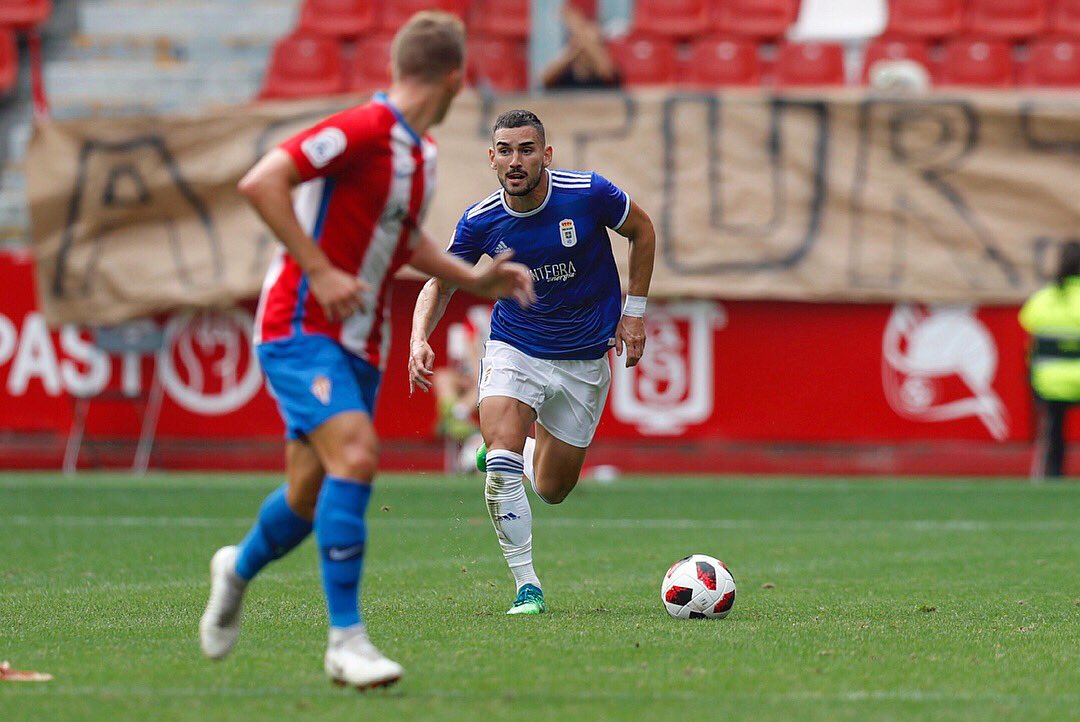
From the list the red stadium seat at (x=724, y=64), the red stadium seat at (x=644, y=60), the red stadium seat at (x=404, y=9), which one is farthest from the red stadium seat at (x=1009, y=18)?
the red stadium seat at (x=404, y=9)

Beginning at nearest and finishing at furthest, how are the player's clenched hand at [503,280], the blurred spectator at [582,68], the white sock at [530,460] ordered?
the player's clenched hand at [503,280], the white sock at [530,460], the blurred spectator at [582,68]

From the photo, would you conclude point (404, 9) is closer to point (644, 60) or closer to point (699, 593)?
point (644, 60)

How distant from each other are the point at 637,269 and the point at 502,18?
37.4 feet

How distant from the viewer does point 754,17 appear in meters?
18.4

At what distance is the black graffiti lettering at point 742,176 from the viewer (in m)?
15.8

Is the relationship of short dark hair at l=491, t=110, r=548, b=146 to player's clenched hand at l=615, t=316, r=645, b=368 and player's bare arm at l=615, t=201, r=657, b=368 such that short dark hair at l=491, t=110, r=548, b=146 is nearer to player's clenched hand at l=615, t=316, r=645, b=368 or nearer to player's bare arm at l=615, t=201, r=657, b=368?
player's bare arm at l=615, t=201, r=657, b=368

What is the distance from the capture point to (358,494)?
482 centimetres

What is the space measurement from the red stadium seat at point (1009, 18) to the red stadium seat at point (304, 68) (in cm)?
687

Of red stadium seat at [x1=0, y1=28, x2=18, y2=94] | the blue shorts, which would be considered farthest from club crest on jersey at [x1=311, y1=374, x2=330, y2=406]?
red stadium seat at [x1=0, y1=28, x2=18, y2=94]

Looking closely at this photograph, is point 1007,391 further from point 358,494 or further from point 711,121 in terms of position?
point 358,494

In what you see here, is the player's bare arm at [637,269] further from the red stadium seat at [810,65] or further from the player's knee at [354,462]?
the red stadium seat at [810,65]

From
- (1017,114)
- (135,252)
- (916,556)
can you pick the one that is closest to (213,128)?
(135,252)

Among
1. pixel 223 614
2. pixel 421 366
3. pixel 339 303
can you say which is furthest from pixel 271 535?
pixel 421 366

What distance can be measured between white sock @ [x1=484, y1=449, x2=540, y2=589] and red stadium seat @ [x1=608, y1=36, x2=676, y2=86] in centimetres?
1121
